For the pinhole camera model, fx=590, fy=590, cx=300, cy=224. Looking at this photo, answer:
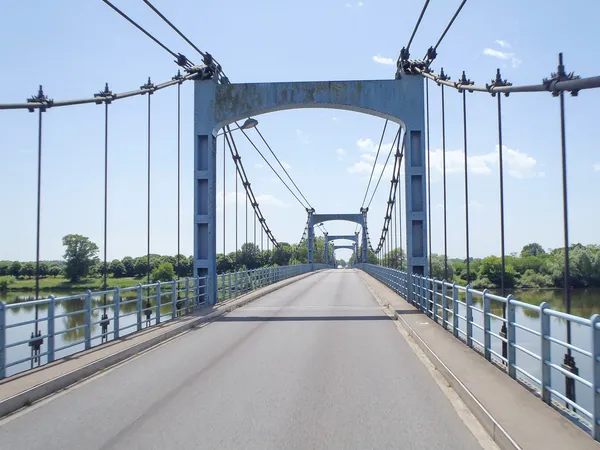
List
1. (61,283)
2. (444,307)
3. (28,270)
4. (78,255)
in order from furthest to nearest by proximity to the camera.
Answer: (28,270), (61,283), (78,255), (444,307)

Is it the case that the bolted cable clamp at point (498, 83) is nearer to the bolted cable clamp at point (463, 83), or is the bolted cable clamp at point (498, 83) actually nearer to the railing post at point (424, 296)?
the bolted cable clamp at point (463, 83)

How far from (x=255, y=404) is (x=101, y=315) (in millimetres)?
24497

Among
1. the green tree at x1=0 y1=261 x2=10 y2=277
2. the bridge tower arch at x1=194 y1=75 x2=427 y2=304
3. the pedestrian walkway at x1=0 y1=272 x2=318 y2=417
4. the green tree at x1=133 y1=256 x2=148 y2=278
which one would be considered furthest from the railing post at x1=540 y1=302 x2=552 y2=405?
the green tree at x1=0 y1=261 x2=10 y2=277

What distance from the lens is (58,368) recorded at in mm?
8109

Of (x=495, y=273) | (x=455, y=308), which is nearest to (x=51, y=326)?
(x=455, y=308)

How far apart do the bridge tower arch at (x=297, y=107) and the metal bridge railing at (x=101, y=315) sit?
5.85 feet

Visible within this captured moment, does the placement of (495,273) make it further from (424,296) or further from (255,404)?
(255,404)

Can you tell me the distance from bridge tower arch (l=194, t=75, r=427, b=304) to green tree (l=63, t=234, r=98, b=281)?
24140 millimetres

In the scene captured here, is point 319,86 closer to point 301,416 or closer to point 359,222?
point 301,416

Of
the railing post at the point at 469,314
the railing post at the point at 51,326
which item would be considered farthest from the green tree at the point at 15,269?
the railing post at the point at 469,314

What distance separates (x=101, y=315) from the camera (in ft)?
94.7

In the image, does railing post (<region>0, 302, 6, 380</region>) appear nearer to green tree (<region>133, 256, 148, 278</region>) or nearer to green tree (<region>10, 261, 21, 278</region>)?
green tree (<region>133, 256, 148, 278</region>)

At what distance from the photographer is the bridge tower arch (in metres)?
18.0

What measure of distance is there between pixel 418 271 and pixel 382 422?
13.0 m
